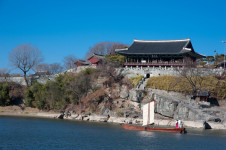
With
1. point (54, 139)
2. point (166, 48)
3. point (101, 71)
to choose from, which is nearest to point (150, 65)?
point (166, 48)

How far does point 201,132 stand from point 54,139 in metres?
18.6

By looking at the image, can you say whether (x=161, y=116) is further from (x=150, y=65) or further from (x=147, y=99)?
(x=150, y=65)

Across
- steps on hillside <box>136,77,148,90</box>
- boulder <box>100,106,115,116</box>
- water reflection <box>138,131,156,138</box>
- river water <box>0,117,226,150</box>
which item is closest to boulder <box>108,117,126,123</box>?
boulder <box>100,106,115,116</box>

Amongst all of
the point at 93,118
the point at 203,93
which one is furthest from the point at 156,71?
the point at 93,118

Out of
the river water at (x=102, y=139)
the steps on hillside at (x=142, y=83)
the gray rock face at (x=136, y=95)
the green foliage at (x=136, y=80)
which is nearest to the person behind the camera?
the river water at (x=102, y=139)

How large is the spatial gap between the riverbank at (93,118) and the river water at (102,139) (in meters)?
3.35

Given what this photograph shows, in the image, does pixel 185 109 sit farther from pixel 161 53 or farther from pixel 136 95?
pixel 161 53

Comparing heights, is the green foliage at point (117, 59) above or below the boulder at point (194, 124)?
above

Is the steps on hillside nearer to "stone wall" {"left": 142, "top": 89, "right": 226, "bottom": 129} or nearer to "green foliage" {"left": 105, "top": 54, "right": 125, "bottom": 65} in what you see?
"stone wall" {"left": 142, "top": 89, "right": 226, "bottom": 129}

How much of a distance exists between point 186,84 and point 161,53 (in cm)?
1127

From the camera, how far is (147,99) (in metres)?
50.2

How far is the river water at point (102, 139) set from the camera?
27.7 meters

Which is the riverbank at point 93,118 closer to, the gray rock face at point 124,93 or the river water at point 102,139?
the river water at point 102,139

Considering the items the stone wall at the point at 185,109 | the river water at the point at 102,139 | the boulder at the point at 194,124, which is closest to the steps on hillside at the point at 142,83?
the stone wall at the point at 185,109
